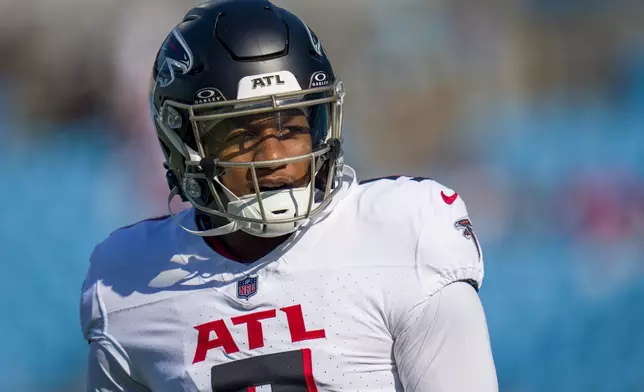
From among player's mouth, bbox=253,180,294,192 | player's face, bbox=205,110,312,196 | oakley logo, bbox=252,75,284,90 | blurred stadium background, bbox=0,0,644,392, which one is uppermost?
oakley logo, bbox=252,75,284,90

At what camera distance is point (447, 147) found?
3.52 m

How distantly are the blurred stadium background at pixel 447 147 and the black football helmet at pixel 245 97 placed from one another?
1.76m

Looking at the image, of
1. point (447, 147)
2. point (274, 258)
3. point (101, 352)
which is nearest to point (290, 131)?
point (274, 258)

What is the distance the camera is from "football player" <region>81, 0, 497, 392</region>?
1375 millimetres

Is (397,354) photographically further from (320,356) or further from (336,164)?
(336,164)

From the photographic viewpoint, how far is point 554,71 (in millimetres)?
3562

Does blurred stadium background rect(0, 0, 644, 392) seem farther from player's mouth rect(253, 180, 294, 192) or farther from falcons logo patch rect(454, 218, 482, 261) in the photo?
player's mouth rect(253, 180, 294, 192)

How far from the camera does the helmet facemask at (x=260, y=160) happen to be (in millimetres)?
1412

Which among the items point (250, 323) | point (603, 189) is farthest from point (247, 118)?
point (603, 189)

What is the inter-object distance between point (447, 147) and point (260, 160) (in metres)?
2.16

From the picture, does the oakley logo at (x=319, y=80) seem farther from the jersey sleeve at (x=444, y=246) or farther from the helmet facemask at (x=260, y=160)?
the jersey sleeve at (x=444, y=246)

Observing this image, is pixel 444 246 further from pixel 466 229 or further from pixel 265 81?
pixel 265 81

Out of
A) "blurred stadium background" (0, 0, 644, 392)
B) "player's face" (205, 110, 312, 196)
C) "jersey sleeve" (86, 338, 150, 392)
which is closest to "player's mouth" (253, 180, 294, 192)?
"player's face" (205, 110, 312, 196)

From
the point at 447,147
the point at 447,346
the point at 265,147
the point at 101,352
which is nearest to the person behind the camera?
the point at 447,346
